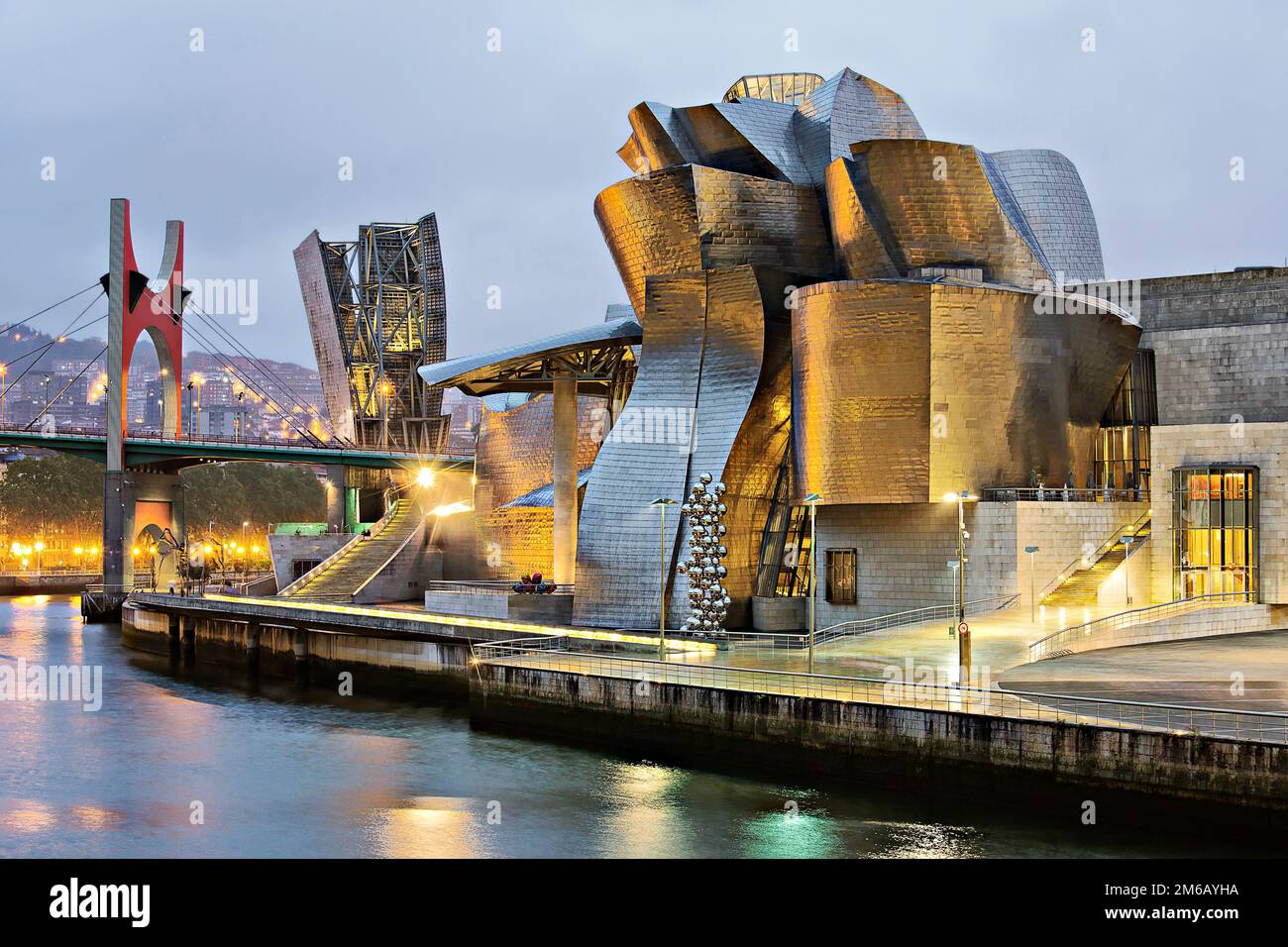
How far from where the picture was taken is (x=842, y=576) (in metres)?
35.9

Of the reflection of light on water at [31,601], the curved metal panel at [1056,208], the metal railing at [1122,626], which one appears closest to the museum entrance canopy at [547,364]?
the curved metal panel at [1056,208]

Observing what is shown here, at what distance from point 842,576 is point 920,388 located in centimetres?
582

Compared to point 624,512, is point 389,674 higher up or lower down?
Result: lower down

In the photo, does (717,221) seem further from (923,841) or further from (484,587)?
(923,841)

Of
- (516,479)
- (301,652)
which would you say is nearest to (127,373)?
(516,479)

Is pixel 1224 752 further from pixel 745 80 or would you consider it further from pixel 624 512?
pixel 745 80

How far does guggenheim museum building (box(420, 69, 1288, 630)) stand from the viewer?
1300 inches

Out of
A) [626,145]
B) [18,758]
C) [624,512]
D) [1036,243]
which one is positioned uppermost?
[626,145]

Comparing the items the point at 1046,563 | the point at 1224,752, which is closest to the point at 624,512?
the point at 1046,563

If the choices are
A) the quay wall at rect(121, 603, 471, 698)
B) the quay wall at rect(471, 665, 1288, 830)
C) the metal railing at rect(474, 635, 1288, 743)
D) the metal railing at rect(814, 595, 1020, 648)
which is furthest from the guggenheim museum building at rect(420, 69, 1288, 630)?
the quay wall at rect(471, 665, 1288, 830)

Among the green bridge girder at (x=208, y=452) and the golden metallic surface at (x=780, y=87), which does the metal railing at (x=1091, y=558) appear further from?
the green bridge girder at (x=208, y=452)

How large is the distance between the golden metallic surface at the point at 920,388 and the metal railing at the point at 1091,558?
2.18 meters

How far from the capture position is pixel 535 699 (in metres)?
27.3
